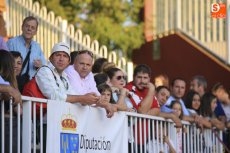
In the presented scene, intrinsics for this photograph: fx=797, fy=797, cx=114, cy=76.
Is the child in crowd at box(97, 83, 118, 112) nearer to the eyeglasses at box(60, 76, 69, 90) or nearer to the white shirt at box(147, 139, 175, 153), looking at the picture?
the eyeglasses at box(60, 76, 69, 90)

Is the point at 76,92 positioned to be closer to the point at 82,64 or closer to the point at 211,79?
the point at 82,64

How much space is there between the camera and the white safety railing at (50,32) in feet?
53.0

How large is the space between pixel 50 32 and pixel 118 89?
5626 mm

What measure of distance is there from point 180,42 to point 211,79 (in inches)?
65.9

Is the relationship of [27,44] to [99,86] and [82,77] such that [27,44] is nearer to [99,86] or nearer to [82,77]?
[99,86]

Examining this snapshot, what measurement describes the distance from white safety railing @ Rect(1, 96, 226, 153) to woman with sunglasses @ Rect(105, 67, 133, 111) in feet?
0.58

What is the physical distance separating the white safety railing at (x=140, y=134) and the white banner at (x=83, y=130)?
9cm

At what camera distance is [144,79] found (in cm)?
1120

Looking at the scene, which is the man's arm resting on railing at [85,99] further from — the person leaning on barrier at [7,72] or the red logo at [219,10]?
the red logo at [219,10]

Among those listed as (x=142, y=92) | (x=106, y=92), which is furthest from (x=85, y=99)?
(x=142, y=92)

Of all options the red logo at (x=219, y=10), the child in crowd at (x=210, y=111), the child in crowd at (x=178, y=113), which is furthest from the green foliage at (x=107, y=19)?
the child in crowd at (x=178, y=113)

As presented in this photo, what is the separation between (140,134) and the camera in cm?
1062

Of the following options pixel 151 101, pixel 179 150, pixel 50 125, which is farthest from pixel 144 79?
pixel 50 125

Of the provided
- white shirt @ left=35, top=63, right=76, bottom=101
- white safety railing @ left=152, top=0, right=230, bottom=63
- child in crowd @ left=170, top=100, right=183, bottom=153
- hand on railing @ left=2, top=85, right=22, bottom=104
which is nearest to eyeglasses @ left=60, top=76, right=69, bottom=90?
white shirt @ left=35, top=63, right=76, bottom=101
